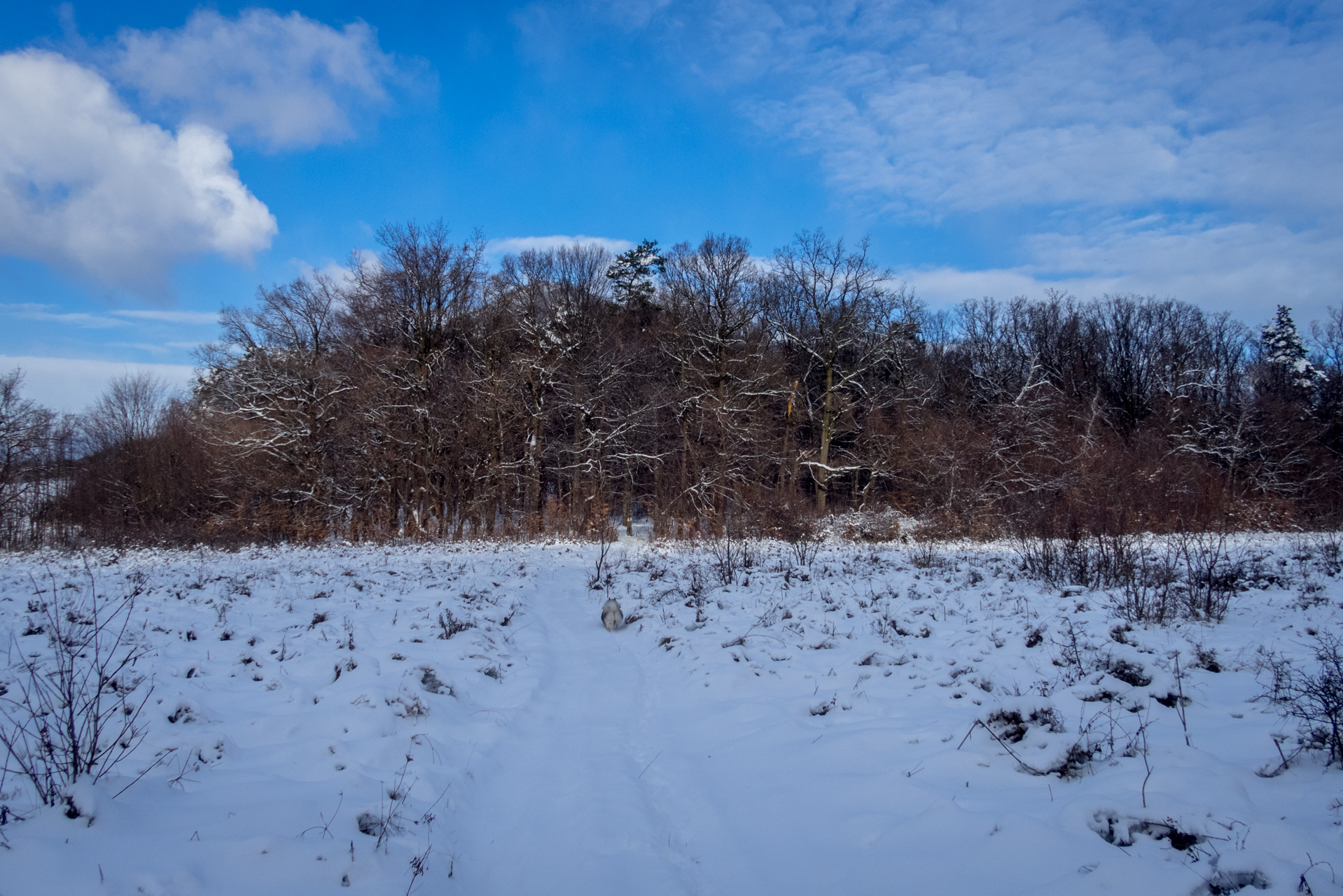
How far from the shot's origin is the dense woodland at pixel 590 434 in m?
25.4

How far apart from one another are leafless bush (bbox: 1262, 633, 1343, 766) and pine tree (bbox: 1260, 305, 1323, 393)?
45.0 m

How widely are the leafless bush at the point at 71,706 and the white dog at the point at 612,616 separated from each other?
529 cm

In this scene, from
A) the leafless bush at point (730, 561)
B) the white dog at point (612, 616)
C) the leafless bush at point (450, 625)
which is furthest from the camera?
the leafless bush at point (730, 561)

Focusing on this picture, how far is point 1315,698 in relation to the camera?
4.16 m

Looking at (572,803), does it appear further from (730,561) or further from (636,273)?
(636,273)

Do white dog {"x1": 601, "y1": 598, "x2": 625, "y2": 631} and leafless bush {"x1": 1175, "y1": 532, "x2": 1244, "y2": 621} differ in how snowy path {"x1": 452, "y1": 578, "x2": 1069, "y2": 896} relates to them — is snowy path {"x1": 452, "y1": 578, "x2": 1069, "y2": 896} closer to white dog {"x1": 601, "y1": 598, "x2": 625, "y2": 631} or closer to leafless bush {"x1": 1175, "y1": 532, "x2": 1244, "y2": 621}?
Result: white dog {"x1": 601, "y1": 598, "x2": 625, "y2": 631}

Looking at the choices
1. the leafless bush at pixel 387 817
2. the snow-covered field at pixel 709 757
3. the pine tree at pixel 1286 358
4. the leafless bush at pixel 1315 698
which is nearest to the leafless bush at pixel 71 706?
the snow-covered field at pixel 709 757

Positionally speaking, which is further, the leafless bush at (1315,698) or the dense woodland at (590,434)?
the dense woodland at (590,434)

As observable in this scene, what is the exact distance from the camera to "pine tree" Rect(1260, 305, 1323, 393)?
3750 cm

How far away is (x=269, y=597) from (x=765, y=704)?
8.22 m

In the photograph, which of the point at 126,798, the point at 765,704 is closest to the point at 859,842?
the point at 765,704

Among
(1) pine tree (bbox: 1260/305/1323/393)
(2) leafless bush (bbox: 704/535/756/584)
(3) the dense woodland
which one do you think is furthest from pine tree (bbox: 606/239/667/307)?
(1) pine tree (bbox: 1260/305/1323/393)

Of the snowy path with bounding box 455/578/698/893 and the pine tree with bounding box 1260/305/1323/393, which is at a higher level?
the pine tree with bounding box 1260/305/1323/393

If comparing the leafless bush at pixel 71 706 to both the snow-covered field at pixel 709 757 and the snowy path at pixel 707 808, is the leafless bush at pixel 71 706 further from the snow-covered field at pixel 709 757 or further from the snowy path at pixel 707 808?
the snowy path at pixel 707 808
